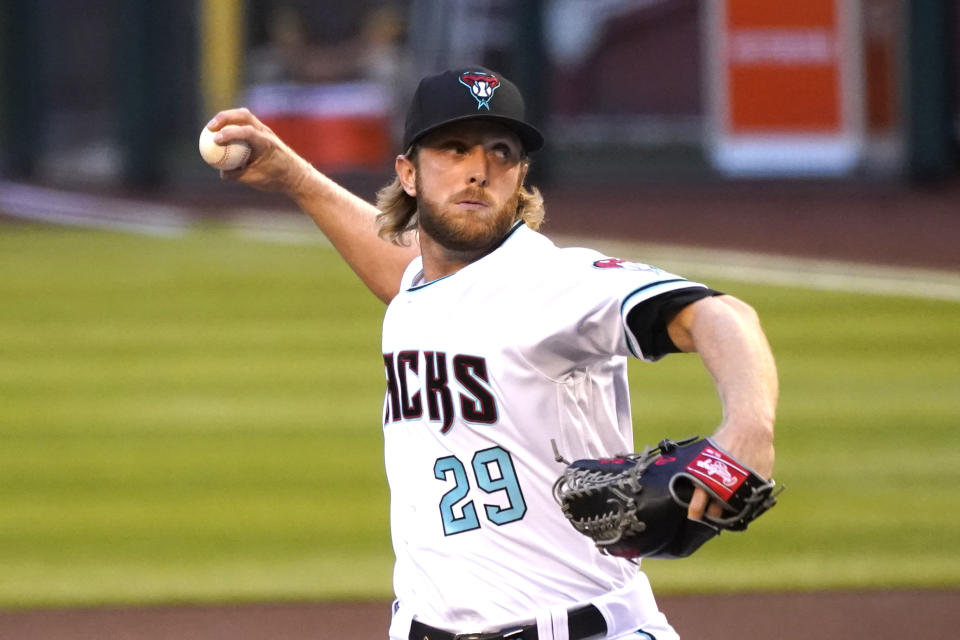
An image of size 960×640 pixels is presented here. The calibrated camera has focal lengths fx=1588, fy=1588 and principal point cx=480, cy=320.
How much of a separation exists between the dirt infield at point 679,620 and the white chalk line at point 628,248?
6.07 metres

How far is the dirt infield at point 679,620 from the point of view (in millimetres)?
5402

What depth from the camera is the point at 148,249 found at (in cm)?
1520

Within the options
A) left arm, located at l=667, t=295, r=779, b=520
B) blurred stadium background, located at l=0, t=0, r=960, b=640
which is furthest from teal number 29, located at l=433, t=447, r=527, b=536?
blurred stadium background, located at l=0, t=0, r=960, b=640

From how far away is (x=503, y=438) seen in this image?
9.49 feet

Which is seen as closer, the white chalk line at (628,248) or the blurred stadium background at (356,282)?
the blurred stadium background at (356,282)

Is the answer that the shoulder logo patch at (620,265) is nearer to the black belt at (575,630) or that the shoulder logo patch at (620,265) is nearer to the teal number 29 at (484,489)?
the teal number 29 at (484,489)

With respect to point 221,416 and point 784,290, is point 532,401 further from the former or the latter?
point 784,290

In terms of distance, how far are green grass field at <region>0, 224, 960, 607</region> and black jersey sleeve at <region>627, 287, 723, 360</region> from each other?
3.58m

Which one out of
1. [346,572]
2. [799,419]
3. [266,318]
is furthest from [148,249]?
[346,572]

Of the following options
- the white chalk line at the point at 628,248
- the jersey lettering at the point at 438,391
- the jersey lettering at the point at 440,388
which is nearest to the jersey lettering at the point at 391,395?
the jersey lettering at the point at 440,388

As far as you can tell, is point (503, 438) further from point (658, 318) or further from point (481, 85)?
point (481, 85)

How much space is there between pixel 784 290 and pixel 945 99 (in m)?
6.39

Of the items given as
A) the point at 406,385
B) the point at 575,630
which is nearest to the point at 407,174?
the point at 406,385

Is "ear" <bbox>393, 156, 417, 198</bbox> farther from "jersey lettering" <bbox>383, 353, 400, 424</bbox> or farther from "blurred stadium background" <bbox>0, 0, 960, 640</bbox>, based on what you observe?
"blurred stadium background" <bbox>0, 0, 960, 640</bbox>
